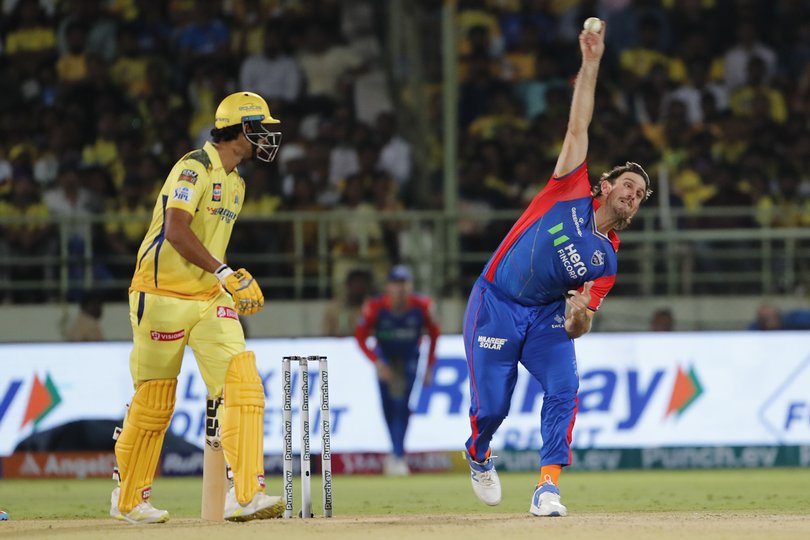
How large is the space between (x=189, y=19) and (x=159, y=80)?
130 centimetres

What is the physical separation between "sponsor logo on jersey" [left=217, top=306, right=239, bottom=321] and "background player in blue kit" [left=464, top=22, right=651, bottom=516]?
1.41 m

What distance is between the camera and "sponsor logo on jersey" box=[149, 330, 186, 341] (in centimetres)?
817

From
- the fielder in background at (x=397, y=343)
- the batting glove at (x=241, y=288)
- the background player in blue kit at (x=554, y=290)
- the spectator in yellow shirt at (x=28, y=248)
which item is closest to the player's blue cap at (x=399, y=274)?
the fielder in background at (x=397, y=343)

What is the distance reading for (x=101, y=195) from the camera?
16906mm

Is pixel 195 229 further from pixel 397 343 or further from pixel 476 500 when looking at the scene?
pixel 397 343

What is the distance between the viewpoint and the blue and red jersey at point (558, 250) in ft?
27.6

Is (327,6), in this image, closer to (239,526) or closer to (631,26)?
(631,26)

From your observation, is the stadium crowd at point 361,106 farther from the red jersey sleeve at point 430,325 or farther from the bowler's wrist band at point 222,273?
the bowler's wrist band at point 222,273

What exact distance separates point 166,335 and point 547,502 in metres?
2.34

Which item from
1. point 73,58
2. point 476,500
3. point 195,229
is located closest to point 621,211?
point 195,229

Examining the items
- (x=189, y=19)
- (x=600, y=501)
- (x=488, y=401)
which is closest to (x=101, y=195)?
(x=189, y=19)

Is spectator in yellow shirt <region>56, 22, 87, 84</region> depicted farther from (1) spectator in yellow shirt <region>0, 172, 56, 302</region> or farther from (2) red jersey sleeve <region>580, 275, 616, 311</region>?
(2) red jersey sleeve <region>580, 275, 616, 311</region>

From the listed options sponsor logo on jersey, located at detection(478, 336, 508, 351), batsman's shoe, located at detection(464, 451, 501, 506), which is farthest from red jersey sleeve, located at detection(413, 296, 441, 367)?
sponsor logo on jersey, located at detection(478, 336, 508, 351)

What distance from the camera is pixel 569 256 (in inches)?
330
